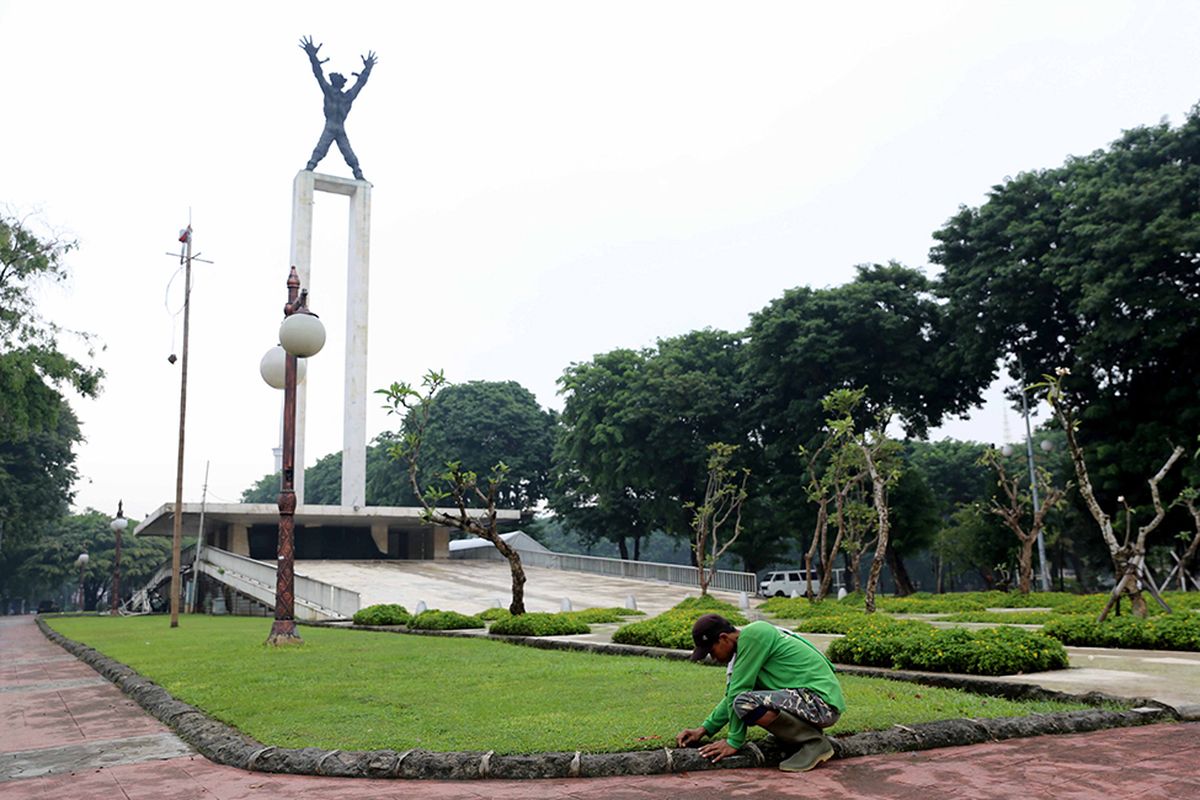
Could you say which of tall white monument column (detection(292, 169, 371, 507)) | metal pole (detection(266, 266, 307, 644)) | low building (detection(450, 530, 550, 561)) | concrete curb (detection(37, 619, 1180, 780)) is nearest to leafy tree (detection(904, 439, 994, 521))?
low building (detection(450, 530, 550, 561))

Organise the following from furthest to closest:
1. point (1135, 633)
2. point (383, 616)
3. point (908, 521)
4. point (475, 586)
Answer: point (908, 521), point (475, 586), point (383, 616), point (1135, 633)

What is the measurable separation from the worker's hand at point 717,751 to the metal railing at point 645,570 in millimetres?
26486

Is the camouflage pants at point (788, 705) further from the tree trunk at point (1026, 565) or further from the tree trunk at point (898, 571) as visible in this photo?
the tree trunk at point (898, 571)

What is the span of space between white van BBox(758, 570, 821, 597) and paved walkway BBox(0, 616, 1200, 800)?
89.1ft

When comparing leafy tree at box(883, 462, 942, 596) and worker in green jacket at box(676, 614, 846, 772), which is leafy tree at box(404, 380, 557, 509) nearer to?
leafy tree at box(883, 462, 942, 596)

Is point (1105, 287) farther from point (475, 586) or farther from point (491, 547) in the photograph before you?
point (491, 547)

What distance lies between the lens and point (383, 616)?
63.0 ft

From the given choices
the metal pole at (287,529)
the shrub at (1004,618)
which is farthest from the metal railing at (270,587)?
the shrub at (1004,618)

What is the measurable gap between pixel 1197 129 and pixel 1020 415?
10130 mm

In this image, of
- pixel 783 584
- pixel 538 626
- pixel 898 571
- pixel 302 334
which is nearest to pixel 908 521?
pixel 898 571

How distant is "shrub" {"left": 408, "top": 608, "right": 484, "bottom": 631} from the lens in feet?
55.6

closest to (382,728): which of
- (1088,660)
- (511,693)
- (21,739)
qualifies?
(511,693)

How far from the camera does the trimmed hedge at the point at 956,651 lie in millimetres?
8023

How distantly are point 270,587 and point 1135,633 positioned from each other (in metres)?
24.9
